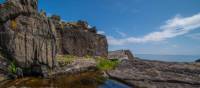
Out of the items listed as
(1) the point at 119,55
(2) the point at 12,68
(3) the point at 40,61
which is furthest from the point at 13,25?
(1) the point at 119,55

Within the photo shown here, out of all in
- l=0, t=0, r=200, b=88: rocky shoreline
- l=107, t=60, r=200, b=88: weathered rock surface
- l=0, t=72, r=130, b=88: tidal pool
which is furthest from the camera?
l=0, t=0, r=200, b=88: rocky shoreline

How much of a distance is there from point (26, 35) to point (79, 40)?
83.7ft

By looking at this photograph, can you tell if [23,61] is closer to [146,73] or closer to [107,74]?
[107,74]

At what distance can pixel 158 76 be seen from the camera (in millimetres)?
31234

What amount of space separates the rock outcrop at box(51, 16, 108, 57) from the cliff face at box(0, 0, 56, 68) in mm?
16277

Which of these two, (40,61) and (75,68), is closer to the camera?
(40,61)

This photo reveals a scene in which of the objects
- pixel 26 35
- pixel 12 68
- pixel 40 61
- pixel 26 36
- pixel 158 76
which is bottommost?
pixel 158 76

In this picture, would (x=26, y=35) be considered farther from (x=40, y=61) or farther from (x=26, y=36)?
(x=40, y=61)

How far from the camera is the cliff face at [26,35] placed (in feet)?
104

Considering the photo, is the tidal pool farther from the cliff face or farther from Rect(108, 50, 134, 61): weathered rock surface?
Rect(108, 50, 134, 61): weathered rock surface

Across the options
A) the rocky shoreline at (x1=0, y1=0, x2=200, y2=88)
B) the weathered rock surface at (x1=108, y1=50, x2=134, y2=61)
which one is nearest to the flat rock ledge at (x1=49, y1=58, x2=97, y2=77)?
the rocky shoreline at (x1=0, y1=0, x2=200, y2=88)

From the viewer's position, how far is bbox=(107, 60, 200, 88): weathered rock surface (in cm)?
2767

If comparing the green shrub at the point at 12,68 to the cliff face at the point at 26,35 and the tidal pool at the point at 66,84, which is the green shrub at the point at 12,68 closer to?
the cliff face at the point at 26,35

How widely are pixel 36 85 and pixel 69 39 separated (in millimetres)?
31545
